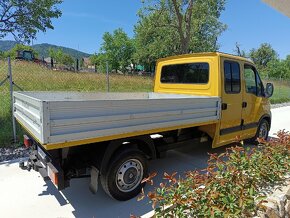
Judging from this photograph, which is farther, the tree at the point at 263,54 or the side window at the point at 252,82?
the tree at the point at 263,54

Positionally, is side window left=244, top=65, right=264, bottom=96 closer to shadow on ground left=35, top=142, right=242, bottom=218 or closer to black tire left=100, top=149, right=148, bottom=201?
shadow on ground left=35, top=142, right=242, bottom=218

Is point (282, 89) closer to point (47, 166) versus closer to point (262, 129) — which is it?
point (262, 129)

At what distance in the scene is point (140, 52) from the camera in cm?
3778

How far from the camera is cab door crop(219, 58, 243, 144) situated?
16.5 feet

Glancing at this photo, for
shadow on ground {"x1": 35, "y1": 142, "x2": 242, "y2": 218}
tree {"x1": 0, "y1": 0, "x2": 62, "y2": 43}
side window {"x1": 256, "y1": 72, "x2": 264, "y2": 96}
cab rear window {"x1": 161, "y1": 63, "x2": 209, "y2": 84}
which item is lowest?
shadow on ground {"x1": 35, "y1": 142, "x2": 242, "y2": 218}

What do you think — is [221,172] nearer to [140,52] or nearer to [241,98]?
[241,98]

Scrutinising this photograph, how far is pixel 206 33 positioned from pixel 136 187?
104 feet

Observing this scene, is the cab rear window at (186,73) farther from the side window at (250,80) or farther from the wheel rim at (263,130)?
the wheel rim at (263,130)

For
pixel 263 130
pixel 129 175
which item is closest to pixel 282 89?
pixel 263 130

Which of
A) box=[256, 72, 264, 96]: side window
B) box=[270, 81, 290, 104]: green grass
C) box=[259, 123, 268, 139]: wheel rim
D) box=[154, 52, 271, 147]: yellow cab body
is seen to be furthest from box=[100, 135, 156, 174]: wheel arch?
box=[270, 81, 290, 104]: green grass

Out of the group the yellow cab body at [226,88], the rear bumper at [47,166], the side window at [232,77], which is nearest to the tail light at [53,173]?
the rear bumper at [47,166]

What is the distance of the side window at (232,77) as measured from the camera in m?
5.09

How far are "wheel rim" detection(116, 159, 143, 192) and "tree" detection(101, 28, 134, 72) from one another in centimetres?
5996

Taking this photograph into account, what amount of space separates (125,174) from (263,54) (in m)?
81.5
